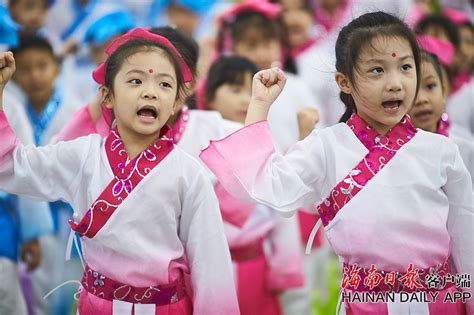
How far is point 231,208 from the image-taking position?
3463mm

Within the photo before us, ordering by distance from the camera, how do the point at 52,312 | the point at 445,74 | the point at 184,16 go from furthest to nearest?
the point at 184,16
the point at 52,312
the point at 445,74

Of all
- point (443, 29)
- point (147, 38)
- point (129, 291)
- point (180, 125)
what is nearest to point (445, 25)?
point (443, 29)

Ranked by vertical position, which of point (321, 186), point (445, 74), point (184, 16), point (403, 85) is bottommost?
point (321, 186)

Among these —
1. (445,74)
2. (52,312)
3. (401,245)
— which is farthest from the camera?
(52,312)

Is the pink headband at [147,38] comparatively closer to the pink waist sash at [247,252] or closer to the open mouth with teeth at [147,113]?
the open mouth with teeth at [147,113]

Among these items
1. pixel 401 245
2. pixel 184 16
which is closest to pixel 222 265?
pixel 401 245

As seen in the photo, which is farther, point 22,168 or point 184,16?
point 184,16

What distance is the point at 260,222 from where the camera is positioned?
376cm

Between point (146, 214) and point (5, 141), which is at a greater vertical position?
point (5, 141)

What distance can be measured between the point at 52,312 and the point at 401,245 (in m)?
2.26

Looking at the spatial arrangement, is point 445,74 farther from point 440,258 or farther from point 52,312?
point 52,312

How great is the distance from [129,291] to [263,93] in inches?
A: 31.3

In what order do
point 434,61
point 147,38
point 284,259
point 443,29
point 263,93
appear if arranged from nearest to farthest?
point 263,93
point 147,38
point 434,61
point 284,259
point 443,29

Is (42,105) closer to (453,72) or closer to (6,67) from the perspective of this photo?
(6,67)
